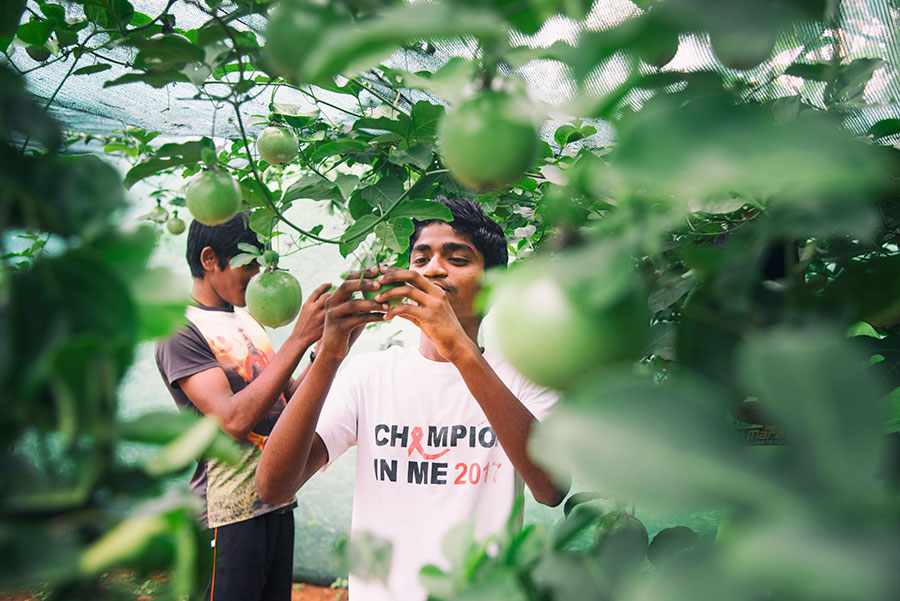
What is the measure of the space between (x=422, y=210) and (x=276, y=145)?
430 millimetres

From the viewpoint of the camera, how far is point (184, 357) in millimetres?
1626

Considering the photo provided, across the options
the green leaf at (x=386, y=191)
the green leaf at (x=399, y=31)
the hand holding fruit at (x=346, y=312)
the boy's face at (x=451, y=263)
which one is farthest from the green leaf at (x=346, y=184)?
the green leaf at (x=399, y=31)

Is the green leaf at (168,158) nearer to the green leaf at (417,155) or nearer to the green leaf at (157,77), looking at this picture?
the green leaf at (157,77)

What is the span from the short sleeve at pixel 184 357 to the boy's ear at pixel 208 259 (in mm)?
259

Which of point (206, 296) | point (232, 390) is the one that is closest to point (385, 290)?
point (232, 390)

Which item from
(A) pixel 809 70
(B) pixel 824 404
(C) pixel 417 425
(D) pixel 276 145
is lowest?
(C) pixel 417 425

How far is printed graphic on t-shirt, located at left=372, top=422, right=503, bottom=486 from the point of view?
126 centimetres

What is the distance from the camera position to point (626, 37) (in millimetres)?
230

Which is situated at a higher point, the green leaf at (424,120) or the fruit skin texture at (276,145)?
the fruit skin texture at (276,145)

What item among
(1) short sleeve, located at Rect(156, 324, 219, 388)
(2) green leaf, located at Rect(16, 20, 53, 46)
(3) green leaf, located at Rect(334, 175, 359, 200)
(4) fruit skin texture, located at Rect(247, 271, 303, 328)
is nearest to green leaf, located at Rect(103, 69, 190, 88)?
(2) green leaf, located at Rect(16, 20, 53, 46)

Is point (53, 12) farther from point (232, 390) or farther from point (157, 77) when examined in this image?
point (232, 390)

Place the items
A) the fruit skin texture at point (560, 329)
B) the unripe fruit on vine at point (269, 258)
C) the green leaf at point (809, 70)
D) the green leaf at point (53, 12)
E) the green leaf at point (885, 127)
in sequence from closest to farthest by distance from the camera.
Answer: the fruit skin texture at point (560, 329)
the green leaf at point (809, 70)
the green leaf at point (885, 127)
the green leaf at point (53, 12)
the unripe fruit on vine at point (269, 258)

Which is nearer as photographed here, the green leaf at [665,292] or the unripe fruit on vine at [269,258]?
the green leaf at [665,292]

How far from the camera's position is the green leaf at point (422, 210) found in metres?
0.90
